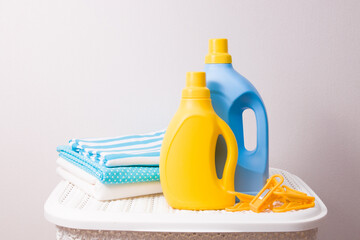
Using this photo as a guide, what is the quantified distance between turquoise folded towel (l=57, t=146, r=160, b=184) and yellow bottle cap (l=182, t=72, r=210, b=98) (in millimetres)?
196

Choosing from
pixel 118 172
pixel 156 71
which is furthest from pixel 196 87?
pixel 156 71

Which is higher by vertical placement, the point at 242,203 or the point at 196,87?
the point at 196,87

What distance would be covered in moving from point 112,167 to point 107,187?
0.04m

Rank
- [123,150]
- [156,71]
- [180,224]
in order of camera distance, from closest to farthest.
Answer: [180,224], [123,150], [156,71]

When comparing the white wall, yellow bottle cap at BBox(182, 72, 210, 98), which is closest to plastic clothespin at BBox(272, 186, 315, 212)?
yellow bottle cap at BBox(182, 72, 210, 98)

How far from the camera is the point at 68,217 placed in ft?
3.01

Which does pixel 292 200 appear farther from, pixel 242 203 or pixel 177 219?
pixel 177 219

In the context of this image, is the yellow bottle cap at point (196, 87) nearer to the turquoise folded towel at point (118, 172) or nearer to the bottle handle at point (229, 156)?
the bottle handle at point (229, 156)

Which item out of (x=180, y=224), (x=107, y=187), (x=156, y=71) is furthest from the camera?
(x=156, y=71)

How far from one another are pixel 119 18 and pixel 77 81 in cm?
21

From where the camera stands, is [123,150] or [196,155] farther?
[123,150]

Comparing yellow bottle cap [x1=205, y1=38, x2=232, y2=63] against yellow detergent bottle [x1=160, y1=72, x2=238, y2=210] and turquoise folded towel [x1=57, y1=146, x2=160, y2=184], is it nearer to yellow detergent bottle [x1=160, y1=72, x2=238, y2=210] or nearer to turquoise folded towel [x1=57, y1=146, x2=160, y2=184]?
yellow detergent bottle [x1=160, y1=72, x2=238, y2=210]

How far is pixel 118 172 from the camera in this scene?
1.01 m

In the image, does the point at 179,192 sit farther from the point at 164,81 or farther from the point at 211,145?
the point at 164,81
